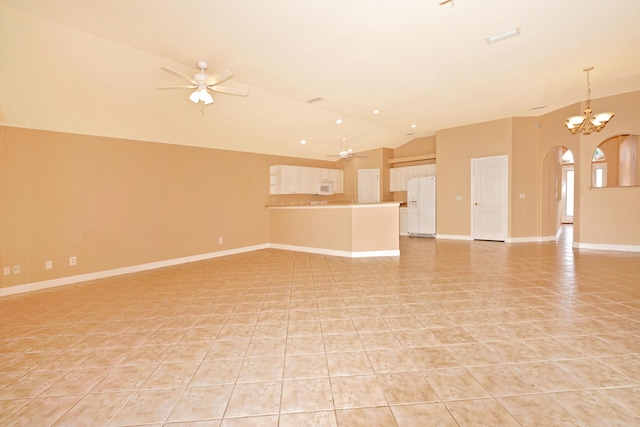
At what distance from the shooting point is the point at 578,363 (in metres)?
2.02

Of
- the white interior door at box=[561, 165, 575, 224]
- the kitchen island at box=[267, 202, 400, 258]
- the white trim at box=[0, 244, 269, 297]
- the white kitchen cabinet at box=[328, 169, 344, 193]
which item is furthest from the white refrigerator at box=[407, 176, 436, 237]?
the white interior door at box=[561, 165, 575, 224]

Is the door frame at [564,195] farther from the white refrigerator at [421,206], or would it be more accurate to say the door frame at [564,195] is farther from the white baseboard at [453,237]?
the white refrigerator at [421,206]

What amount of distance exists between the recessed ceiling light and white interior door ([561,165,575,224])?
1150 centimetres

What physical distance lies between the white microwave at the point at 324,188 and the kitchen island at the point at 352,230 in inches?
84.5

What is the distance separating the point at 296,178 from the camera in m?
8.30

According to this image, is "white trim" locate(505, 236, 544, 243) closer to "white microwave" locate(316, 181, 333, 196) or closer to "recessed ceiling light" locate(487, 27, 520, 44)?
"white microwave" locate(316, 181, 333, 196)

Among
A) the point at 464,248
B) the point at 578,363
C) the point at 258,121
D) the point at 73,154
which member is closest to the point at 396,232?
the point at 464,248

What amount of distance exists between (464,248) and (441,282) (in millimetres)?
3241

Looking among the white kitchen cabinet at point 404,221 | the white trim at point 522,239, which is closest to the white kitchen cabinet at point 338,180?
the white kitchen cabinet at point 404,221

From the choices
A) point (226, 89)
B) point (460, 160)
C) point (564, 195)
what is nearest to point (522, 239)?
point (460, 160)

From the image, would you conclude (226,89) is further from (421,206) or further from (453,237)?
(453,237)

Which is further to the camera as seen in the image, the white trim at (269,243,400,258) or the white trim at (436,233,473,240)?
the white trim at (436,233,473,240)

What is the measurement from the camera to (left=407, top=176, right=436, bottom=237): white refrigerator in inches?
350

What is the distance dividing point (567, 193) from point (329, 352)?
1485 cm
